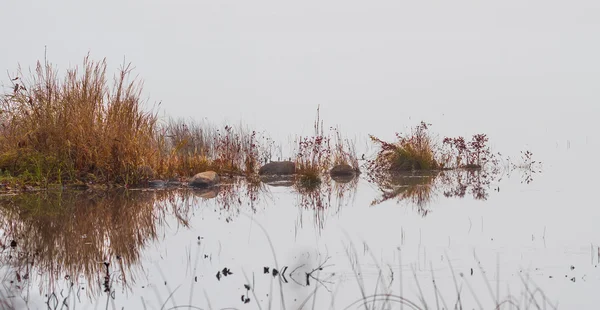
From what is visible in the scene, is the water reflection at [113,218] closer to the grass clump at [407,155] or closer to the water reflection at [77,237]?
the water reflection at [77,237]

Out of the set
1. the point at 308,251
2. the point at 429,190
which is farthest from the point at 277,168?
the point at 308,251

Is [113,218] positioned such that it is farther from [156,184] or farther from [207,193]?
[156,184]

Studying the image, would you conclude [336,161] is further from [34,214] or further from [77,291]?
[77,291]

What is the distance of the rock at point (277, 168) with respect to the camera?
571 inches

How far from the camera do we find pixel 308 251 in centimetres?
443

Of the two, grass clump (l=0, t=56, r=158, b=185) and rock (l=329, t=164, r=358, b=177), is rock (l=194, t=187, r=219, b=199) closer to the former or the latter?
grass clump (l=0, t=56, r=158, b=185)

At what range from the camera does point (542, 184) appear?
10.6m

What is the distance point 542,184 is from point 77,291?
9116 mm

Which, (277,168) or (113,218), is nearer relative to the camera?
(113,218)

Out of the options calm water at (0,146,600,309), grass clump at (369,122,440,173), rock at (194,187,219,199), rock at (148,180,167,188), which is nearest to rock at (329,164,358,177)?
grass clump at (369,122,440,173)

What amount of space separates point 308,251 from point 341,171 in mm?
10178

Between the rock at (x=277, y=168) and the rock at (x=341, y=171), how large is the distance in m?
1.01

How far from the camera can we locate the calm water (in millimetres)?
3266

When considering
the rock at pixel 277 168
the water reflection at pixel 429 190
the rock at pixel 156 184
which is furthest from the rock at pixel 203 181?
the rock at pixel 277 168
